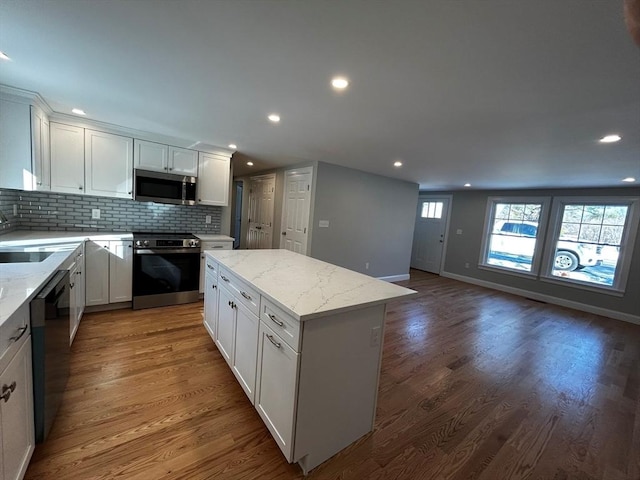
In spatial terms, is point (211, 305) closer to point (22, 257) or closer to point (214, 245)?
point (214, 245)

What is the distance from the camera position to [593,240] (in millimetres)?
4926

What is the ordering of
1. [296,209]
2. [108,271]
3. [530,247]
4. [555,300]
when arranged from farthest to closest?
[530,247], [555,300], [296,209], [108,271]

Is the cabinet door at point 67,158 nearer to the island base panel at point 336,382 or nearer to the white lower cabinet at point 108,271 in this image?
the white lower cabinet at point 108,271

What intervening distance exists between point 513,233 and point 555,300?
1.54 metres

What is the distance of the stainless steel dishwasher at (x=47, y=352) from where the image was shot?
1.35m

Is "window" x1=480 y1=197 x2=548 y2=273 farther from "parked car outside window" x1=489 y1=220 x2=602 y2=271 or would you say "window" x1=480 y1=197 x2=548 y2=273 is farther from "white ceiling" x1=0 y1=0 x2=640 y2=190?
"white ceiling" x1=0 y1=0 x2=640 y2=190

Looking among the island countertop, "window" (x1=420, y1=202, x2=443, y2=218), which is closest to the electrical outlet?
the island countertop

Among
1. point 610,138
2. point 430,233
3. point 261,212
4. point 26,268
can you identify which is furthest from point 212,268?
point 430,233

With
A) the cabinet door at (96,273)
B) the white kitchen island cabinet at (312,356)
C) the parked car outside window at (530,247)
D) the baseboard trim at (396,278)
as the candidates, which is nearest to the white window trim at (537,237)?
the parked car outside window at (530,247)

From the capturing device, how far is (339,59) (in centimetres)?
153

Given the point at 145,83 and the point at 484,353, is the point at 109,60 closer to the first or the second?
the point at 145,83

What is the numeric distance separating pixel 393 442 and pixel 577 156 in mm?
3548

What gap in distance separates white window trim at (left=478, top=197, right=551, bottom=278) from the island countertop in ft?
17.7

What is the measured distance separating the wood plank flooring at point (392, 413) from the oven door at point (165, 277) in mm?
216
